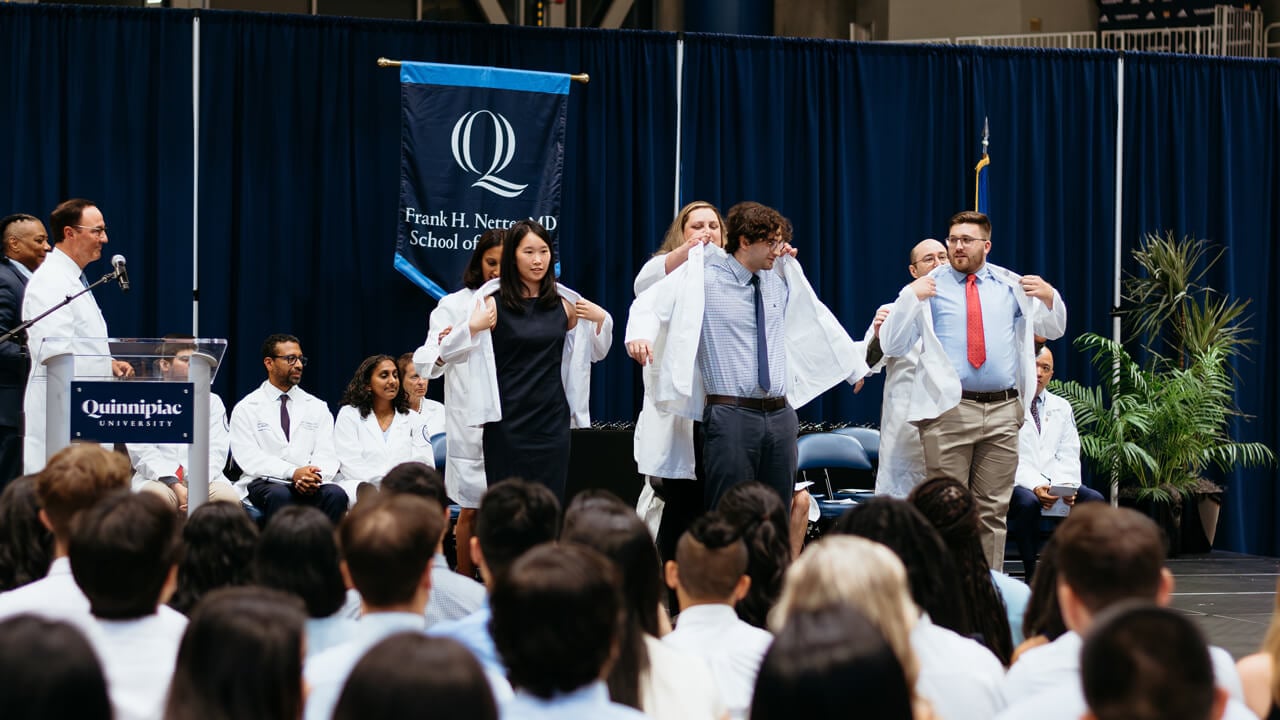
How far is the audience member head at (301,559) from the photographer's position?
2.58 metres

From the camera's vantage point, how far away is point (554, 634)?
5.65 feet

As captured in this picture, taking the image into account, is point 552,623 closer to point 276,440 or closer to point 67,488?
point 67,488

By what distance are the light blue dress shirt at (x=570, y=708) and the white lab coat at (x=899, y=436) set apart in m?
4.42

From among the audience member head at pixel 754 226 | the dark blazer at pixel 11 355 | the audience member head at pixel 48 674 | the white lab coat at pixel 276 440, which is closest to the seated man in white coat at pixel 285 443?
the white lab coat at pixel 276 440

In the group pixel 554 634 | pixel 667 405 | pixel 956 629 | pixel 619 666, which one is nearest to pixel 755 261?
pixel 667 405

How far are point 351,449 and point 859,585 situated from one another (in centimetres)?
516

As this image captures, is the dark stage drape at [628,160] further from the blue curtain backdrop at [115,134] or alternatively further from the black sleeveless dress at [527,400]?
the black sleeveless dress at [527,400]

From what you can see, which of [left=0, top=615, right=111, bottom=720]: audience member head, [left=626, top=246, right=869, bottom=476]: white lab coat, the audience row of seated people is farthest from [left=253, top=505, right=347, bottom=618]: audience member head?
[left=626, top=246, right=869, bottom=476]: white lab coat

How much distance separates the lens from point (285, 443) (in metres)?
6.80

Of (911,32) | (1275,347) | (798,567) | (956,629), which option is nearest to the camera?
(798,567)

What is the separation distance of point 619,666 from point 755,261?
3.03m

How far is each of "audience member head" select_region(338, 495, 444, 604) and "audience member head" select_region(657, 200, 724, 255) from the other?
3.02 meters

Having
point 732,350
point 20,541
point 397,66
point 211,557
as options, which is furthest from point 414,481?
point 397,66

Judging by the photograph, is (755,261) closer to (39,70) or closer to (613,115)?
(613,115)
